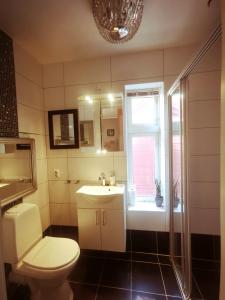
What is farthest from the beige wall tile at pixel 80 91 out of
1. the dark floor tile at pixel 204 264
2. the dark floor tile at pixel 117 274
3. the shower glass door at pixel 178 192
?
the dark floor tile at pixel 204 264

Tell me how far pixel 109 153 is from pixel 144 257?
1249mm

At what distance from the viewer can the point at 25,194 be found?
177cm

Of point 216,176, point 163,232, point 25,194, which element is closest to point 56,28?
point 25,194

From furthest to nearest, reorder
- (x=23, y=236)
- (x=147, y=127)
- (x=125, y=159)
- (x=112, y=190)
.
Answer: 1. (x=147, y=127)
2. (x=125, y=159)
3. (x=112, y=190)
4. (x=23, y=236)

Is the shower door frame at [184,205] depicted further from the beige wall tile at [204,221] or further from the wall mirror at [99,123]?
the wall mirror at [99,123]

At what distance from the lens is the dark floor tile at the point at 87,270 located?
169 centimetres

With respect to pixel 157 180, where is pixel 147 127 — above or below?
above

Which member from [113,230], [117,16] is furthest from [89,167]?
[117,16]

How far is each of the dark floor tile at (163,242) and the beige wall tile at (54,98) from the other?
193cm

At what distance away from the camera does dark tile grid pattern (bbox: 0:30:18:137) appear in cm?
153

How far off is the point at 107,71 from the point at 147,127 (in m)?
0.83

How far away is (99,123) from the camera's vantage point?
6.96 ft

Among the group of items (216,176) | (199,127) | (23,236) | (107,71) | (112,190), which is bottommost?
(23,236)

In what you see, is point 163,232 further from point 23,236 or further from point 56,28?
point 56,28
